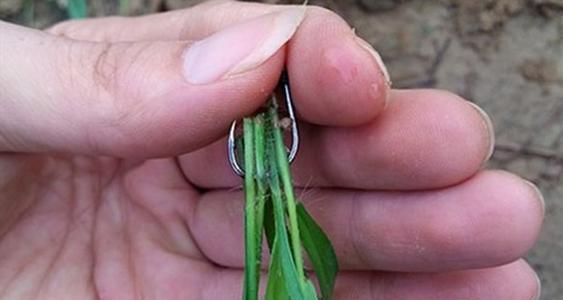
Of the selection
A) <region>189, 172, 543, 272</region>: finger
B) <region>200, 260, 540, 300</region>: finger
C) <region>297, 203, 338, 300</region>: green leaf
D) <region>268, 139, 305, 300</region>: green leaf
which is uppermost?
<region>268, 139, 305, 300</region>: green leaf

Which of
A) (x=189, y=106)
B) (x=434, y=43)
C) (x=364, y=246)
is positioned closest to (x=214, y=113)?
(x=189, y=106)

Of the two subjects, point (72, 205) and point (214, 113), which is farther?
point (72, 205)

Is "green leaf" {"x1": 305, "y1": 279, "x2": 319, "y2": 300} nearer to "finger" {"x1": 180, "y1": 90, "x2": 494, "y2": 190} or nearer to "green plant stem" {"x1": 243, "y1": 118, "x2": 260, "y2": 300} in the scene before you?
"green plant stem" {"x1": 243, "y1": 118, "x2": 260, "y2": 300}

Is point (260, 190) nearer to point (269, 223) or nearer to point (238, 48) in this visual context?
point (269, 223)

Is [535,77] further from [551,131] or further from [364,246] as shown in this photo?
[364,246]

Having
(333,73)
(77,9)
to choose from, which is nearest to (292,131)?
(333,73)

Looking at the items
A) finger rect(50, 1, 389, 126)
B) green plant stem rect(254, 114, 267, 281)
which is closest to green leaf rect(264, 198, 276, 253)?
green plant stem rect(254, 114, 267, 281)

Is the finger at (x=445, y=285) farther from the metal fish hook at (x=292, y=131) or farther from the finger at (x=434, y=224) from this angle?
the metal fish hook at (x=292, y=131)
